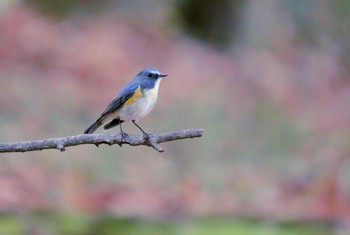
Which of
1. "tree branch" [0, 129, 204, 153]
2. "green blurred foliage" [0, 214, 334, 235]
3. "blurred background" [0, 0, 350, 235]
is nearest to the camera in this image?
"tree branch" [0, 129, 204, 153]

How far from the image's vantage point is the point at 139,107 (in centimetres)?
316

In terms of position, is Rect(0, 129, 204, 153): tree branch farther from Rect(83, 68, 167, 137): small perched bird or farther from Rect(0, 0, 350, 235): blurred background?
Rect(0, 0, 350, 235): blurred background

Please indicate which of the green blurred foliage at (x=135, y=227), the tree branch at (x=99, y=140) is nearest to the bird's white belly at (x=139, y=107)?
the tree branch at (x=99, y=140)

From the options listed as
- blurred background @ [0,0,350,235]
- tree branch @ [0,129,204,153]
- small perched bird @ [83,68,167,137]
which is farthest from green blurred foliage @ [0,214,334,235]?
tree branch @ [0,129,204,153]

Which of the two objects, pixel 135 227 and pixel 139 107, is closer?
pixel 139 107

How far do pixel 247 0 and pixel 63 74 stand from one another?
3337 mm

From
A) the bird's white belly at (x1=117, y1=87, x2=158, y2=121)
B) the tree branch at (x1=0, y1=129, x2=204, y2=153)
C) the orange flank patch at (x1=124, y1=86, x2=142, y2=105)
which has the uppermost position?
the orange flank patch at (x1=124, y1=86, x2=142, y2=105)

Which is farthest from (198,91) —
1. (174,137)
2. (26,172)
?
(174,137)

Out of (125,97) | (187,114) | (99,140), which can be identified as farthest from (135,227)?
(99,140)

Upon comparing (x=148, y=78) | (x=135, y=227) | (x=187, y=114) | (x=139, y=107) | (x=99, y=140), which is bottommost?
(x=99, y=140)

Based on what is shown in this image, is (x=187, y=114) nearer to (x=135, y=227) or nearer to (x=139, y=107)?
(x=135, y=227)

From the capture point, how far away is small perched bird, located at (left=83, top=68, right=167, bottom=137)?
3.15m

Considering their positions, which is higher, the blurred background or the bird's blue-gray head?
the blurred background

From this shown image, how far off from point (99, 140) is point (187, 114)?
23.2ft
